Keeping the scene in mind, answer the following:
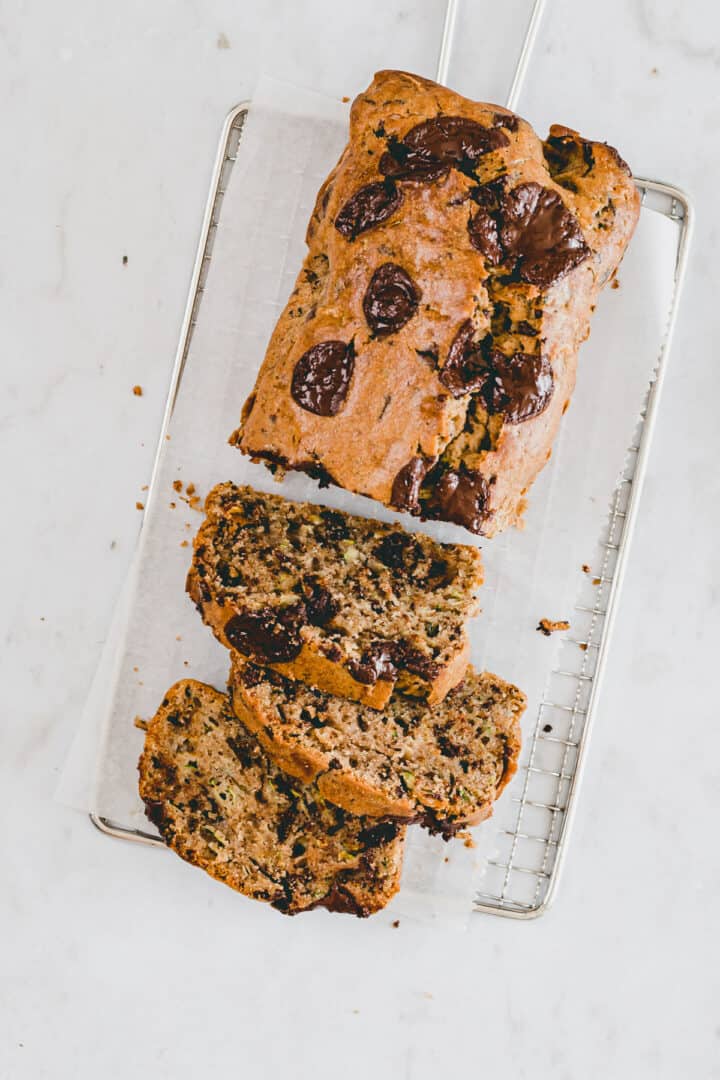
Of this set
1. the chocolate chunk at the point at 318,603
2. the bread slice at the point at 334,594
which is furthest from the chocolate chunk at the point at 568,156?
the chocolate chunk at the point at 318,603

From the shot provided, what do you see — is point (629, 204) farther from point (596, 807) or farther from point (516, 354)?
point (596, 807)

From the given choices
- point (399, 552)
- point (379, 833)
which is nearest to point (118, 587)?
point (399, 552)

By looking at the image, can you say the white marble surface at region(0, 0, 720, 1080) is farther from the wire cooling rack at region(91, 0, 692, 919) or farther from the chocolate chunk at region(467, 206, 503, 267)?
the chocolate chunk at region(467, 206, 503, 267)

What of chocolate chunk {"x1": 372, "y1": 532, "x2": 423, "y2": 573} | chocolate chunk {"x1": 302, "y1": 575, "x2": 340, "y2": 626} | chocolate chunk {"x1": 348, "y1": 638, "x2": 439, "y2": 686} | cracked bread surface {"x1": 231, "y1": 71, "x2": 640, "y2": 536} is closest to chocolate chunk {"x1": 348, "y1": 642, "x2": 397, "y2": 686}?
chocolate chunk {"x1": 348, "y1": 638, "x2": 439, "y2": 686}

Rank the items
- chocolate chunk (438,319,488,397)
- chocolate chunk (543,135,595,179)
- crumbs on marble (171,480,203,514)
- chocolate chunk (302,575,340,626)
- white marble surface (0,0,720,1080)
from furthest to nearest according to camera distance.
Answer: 1. white marble surface (0,0,720,1080)
2. crumbs on marble (171,480,203,514)
3. chocolate chunk (302,575,340,626)
4. chocolate chunk (543,135,595,179)
5. chocolate chunk (438,319,488,397)

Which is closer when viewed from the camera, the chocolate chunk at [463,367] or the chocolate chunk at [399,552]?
the chocolate chunk at [463,367]

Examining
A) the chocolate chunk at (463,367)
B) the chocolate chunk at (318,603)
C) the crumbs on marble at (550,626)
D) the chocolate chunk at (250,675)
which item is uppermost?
the chocolate chunk at (463,367)

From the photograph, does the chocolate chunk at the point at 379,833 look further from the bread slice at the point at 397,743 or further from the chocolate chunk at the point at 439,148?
the chocolate chunk at the point at 439,148
